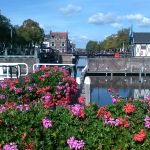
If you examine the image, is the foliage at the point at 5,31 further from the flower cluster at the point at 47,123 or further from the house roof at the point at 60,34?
the house roof at the point at 60,34

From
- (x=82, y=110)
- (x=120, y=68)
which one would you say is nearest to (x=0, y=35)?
(x=120, y=68)

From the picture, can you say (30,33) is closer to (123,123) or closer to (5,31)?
(5,31)

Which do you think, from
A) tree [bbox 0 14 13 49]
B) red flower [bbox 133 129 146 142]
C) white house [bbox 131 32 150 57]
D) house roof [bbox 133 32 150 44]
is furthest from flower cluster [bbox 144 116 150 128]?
house roof [bbox 133 32 150 44]

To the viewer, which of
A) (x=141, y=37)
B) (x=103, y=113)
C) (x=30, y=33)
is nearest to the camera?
(x=103, y=113)

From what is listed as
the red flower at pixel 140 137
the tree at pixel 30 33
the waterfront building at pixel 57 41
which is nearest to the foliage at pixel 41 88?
the red flower at pixel 140 137

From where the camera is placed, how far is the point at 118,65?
203 feet

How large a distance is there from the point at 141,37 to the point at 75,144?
273 feet

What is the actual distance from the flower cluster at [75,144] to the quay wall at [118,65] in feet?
187

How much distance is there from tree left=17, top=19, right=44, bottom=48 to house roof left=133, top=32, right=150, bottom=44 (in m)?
18.6

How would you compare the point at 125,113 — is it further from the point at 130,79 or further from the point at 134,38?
the point at 134,38

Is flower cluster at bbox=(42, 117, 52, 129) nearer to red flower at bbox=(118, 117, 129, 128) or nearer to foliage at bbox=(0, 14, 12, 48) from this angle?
red flower at bbox=(118, 117, 129, 128)

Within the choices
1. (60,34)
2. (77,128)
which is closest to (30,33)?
(77,128)

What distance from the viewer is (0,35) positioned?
6506cm

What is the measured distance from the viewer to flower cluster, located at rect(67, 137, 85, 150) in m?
4.55
